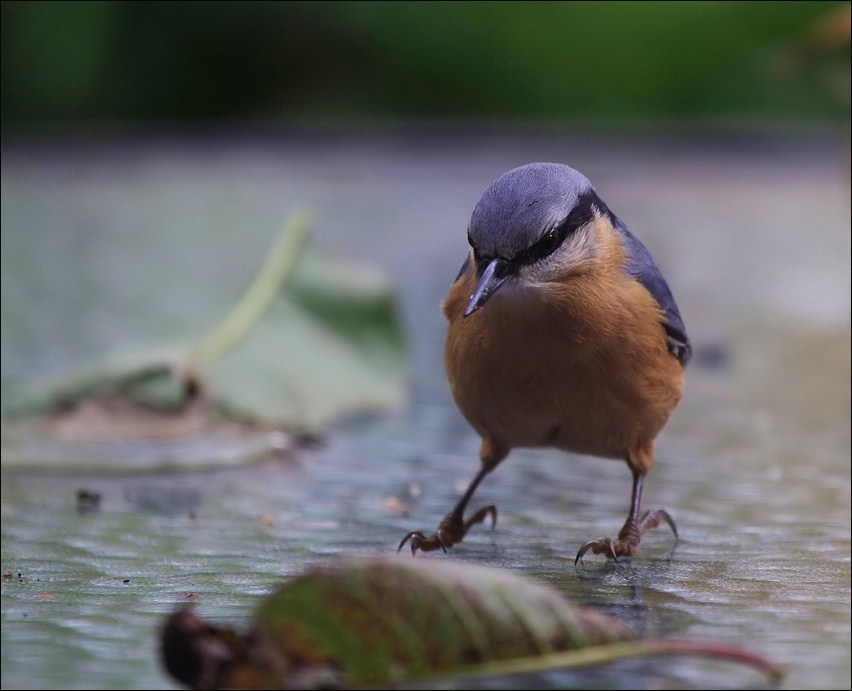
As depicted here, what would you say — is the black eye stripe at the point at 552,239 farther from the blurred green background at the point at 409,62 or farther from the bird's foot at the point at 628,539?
the blurred green background at the point at 409,62

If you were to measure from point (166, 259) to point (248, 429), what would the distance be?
5.39 feet

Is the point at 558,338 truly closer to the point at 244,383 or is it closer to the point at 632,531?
the point at 632,531

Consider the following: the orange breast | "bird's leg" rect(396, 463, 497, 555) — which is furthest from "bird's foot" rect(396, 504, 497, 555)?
the orange breast

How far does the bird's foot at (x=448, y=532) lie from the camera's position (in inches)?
99.3

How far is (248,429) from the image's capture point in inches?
141

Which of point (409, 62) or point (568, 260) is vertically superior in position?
point (409, 62)

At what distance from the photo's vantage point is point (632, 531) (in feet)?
8.36

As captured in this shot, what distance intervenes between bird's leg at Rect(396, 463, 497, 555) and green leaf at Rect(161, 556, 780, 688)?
847 mm

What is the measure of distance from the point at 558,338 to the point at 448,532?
400 mm

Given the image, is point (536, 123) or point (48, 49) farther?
point (536, 123)

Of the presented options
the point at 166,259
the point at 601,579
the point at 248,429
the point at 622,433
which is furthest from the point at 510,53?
the point at 601,579

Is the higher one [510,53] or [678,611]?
[510,53]

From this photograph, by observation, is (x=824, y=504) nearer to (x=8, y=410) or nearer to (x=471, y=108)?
(x=8, y=410)

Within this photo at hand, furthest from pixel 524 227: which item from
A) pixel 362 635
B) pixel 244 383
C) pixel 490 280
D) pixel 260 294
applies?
pixel 260 294
